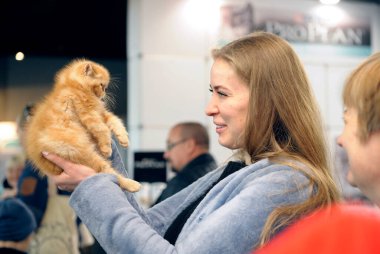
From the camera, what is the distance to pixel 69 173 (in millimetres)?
1518

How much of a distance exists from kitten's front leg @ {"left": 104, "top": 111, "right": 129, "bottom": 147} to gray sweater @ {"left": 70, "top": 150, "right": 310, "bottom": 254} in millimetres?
211

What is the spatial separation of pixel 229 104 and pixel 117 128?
0.34 metres

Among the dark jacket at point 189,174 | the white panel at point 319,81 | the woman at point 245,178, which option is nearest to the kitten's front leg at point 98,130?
the woman at point 245,178

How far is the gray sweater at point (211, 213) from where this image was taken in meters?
1.28

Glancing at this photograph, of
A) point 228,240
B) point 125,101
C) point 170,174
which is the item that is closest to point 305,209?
point 228,240

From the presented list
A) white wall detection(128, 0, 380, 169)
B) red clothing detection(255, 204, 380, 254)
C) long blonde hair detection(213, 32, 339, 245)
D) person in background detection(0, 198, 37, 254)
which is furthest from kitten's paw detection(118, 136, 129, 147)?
white wall detection(128, 0, 380, 169)

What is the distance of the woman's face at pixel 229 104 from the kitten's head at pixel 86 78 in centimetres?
33

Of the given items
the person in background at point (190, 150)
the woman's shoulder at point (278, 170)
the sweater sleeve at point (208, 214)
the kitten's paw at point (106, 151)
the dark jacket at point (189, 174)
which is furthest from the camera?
the person in background at point (190, 150)

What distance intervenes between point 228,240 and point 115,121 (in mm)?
588

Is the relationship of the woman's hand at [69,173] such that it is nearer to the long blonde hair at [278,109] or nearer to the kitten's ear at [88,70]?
the kitten's ear at [88,70]

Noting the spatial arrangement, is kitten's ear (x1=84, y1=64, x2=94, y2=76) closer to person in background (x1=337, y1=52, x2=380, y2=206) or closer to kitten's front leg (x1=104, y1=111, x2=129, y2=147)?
kitten's front leg (x1=104, y1=111, x2=129, y2=147)

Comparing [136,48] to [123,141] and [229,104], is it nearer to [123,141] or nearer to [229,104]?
[123,141]

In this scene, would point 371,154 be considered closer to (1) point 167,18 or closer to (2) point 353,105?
(2) point 353,105

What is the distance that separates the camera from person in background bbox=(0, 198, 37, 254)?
3.43 meters
